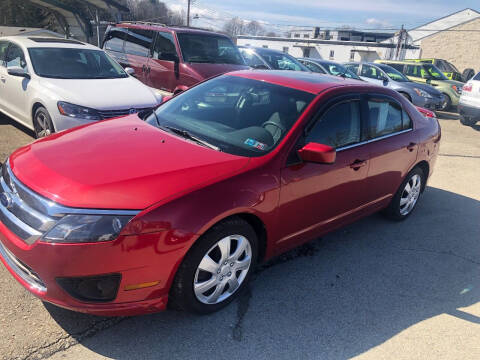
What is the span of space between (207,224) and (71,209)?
796 millimetres

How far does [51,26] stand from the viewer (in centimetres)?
2411

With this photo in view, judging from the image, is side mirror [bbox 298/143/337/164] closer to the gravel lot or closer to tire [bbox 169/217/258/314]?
tire [bbox 169/217/258/314]

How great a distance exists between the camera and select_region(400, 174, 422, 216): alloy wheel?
4711mm

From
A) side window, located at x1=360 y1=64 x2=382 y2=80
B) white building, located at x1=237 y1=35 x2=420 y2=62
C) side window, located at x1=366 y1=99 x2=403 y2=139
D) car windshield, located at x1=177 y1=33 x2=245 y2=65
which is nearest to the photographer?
side window, located at x1=366 y1=99 x2=403 y2=139

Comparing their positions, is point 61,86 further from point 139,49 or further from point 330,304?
point 330,304

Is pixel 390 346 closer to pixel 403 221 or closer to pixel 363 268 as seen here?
pixel 363 268

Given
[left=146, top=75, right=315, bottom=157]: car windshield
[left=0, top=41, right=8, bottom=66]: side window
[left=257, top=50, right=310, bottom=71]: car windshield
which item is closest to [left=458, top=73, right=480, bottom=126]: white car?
[left=257, top=50, right=310, bottom=71]: car windshield

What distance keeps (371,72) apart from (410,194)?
35.0ft

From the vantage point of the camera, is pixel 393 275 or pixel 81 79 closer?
pixel 393 275

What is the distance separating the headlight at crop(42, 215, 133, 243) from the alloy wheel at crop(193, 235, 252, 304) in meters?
0.64

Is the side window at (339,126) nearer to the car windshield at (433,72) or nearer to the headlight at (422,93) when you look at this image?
the headlight at (422,93)

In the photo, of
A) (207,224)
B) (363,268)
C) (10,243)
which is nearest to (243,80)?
(207,224)

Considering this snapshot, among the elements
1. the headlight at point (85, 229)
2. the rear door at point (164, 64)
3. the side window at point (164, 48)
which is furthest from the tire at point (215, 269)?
the side window at point (164, 48)

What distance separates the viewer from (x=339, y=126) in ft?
11.7
